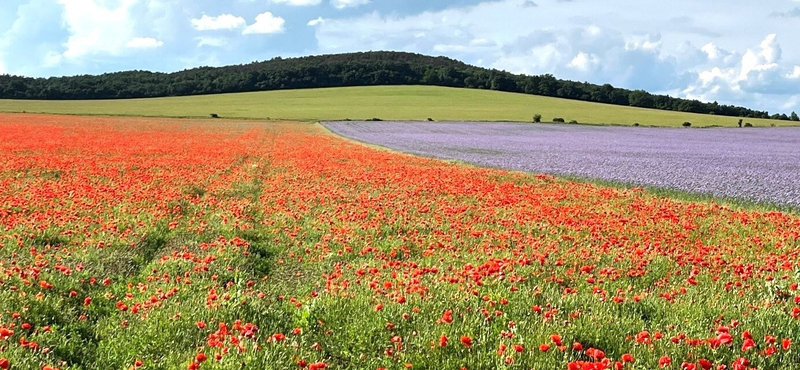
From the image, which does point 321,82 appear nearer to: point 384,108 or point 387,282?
point 384,108

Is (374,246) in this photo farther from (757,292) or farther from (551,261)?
(757,292)

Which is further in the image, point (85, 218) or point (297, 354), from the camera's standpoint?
point (85, 218)

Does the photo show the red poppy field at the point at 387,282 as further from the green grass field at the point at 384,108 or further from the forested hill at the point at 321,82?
the forested hill at the point at 321,82

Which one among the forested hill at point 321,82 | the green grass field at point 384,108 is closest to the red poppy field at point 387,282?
the green grass field at point 384,108

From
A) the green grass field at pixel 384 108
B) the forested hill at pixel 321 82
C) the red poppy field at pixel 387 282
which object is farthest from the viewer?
the forested hill at pixel 321 82

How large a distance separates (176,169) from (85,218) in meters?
10.0

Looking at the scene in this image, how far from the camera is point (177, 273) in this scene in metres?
7.31

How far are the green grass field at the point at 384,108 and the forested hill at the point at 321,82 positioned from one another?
1448 cm

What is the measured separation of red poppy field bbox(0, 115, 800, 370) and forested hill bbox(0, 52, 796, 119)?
13023cm

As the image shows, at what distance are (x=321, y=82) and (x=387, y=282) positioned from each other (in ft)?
483

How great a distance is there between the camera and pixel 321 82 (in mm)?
149750

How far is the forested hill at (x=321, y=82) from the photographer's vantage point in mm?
130875

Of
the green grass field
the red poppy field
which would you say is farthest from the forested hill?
the red poppy field

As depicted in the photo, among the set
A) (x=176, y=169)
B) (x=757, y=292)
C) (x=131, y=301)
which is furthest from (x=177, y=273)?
(x=176, y=169)
